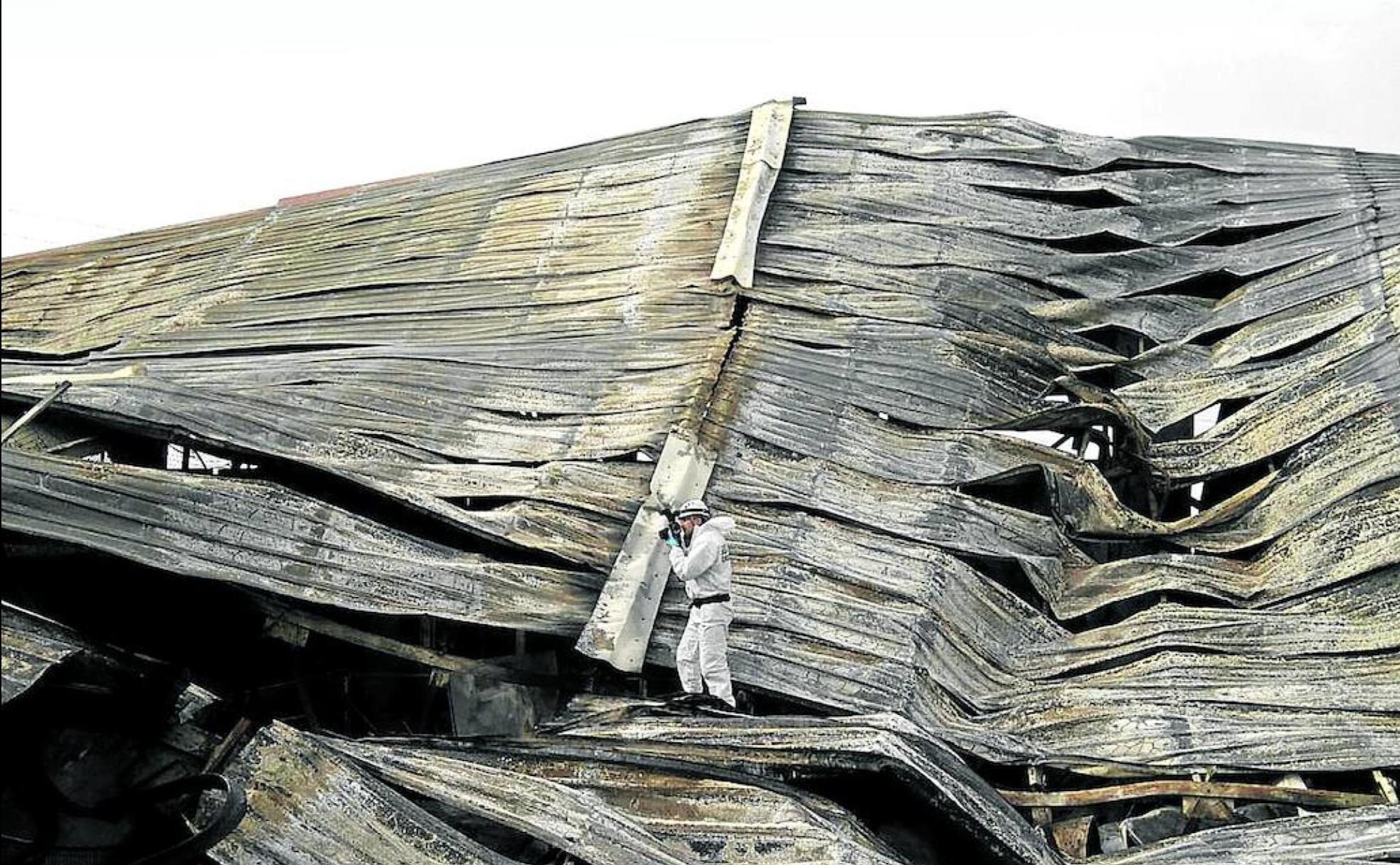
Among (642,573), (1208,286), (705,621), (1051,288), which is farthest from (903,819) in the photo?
(1208,286)

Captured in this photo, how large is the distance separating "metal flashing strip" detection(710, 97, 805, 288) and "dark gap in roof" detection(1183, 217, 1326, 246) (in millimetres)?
2866

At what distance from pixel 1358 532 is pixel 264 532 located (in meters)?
5.59

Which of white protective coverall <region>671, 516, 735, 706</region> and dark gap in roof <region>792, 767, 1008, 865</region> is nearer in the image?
dark gap in roof <region>792, 767, 1008, 865</region>

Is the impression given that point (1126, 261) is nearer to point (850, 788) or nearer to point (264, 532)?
point (850, 788)

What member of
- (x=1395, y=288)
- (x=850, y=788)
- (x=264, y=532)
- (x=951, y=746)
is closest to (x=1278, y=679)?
(x=951, y=746)

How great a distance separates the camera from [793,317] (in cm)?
1059

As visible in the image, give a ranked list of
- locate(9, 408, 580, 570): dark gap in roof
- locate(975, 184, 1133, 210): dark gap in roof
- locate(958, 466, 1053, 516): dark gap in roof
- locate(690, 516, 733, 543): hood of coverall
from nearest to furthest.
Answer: locate(690, 516, 733, 543): hood of coverall
locate(9, 408, 580, 570): dark gap in roof
locate(958, 466, 1053, 516): dark gap in roof
locate(975, 184, 1133, 210): dark gap in roof

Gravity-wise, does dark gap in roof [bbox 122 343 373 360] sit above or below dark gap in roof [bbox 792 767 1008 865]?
above

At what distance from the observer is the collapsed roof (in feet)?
26.4

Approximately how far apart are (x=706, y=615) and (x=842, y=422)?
203 centimetres

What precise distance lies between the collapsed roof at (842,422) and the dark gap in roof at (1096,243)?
0.05 m

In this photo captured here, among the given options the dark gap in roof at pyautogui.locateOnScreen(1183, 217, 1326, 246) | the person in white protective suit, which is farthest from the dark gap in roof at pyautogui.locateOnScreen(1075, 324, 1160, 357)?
the person in white protective suit

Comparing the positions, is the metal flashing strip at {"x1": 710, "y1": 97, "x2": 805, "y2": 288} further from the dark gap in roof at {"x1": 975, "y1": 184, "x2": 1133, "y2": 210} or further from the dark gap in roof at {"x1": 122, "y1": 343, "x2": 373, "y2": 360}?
the dark gap in roof at {"x1": 122, "y1": 343, "x2": 373, "y2": 360}

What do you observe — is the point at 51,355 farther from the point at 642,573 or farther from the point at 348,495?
the point at 642,573
